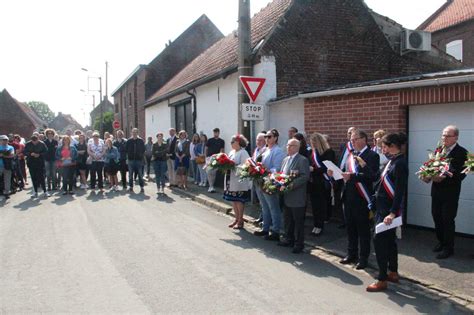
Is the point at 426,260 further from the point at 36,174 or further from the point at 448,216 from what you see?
the point at 36,174

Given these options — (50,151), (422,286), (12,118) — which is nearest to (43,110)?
(12,118)

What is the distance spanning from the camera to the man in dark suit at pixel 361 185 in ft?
18.4

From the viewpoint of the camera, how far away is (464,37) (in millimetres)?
28734

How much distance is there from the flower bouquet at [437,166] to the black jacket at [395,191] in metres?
1.20

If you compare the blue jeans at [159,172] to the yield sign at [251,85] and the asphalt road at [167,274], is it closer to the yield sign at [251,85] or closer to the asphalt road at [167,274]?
the asphalt road at [167,274]

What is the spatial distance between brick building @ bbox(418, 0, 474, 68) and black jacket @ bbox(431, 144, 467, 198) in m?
25.2

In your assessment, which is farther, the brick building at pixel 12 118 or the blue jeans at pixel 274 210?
the brick building at pixel 12 118

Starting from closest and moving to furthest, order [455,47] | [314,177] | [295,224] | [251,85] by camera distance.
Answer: [295,224] → [314,177] → [251,85] → [455,47]

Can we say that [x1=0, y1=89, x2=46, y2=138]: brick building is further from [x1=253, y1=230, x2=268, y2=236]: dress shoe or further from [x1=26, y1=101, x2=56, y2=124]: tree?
[x1=26, y1=101, x2=56, y2=124]: tree

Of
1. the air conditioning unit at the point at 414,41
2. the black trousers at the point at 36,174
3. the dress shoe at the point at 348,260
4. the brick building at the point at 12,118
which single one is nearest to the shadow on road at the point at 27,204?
the black trousers at the point at 36,174

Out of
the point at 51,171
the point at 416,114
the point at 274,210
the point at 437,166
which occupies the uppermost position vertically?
the point at 416,114

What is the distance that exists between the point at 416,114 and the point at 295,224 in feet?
10.1

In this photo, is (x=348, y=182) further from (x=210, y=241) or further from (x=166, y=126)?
(x=166, y=126)

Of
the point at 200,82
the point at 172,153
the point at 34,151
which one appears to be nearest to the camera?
the point at 34,151
